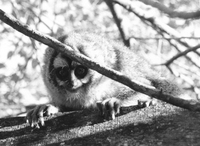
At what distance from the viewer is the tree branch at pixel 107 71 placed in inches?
125

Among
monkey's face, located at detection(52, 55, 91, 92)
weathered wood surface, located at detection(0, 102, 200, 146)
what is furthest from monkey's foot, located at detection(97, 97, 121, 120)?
monkey's face, located at detection(52, 55, 91, 92)

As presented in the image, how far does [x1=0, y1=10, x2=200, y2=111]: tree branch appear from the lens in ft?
10.4

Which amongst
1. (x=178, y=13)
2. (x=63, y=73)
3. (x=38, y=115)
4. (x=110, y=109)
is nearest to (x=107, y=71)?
(x=110, y=109)

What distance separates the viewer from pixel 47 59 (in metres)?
6.82

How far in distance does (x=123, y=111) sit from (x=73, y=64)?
6.86 ft

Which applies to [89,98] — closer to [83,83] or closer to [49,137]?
[83,83]

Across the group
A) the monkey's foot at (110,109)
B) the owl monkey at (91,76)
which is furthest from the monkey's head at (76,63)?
the monkey's foot at (110,109)

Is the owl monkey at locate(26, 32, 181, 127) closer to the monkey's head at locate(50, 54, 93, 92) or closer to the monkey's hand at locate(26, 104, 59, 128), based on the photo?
the monkey's head at locate(50, 54, 93, 92)

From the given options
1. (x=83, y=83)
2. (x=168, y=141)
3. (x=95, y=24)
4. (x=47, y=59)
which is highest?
(x=95, y=24)

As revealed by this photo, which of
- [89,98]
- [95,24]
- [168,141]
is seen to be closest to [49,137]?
[168,141]

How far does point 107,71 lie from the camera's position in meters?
3.33

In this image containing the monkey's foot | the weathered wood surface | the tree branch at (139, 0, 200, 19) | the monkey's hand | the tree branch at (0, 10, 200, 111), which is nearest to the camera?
the tree branch at (0, 10, 200, 111)

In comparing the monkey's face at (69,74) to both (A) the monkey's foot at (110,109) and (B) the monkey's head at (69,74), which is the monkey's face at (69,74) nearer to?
(B) the monkey's head at (69,74)

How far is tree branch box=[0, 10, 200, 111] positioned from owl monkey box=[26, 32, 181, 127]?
2463 millimetres
